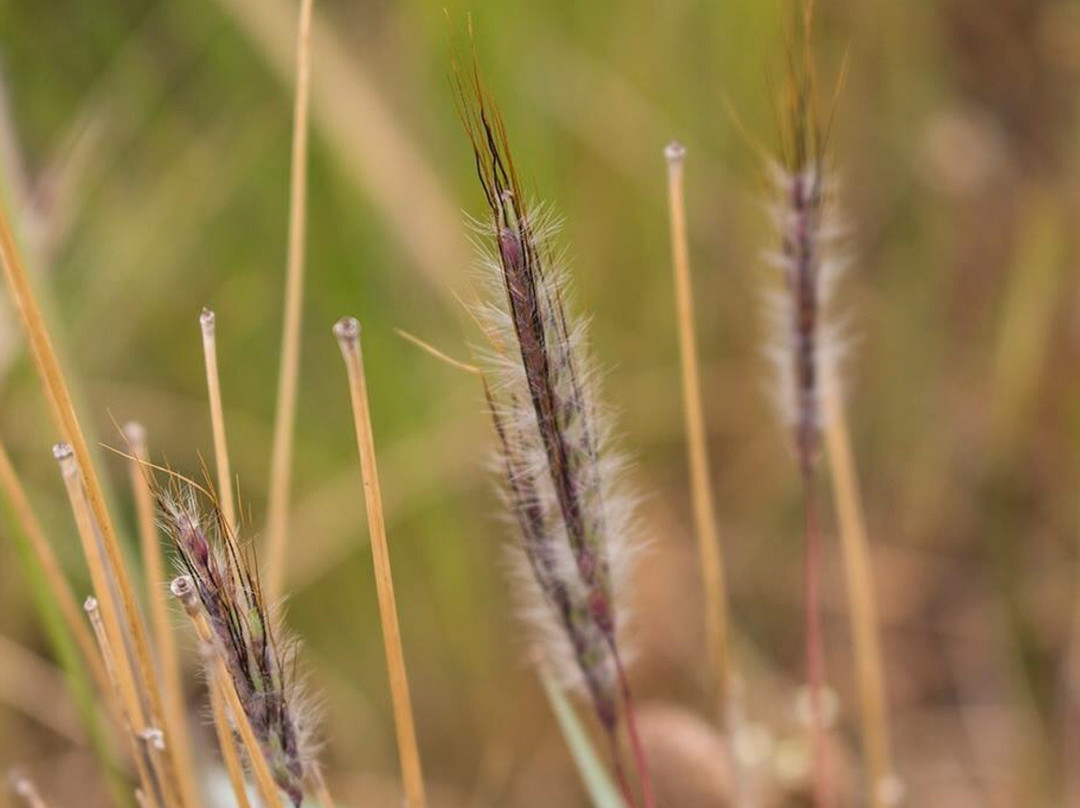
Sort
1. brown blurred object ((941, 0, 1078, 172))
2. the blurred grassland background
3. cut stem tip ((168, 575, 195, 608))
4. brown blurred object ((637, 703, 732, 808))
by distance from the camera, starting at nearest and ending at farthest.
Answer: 1. cut stem tip ((168, 575, 195, 608))
2. brown blurred object ((637, 703, 732, 808))
3. the blurred grassland background
4. brown blurred object ((941, 0, 1078, 172))

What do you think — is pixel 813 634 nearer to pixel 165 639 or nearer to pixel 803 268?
pixel 803 268

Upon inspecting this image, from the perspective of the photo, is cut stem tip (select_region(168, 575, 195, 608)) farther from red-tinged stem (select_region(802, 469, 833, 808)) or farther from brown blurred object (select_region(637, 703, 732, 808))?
brown blurred object (select_region(637, 703, 732, 808))

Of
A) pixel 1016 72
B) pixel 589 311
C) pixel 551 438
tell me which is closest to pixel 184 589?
pixel 551 438

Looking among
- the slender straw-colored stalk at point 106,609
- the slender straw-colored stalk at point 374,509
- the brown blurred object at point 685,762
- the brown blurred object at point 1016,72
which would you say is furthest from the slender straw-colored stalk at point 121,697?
the brown blurred object at point 1016,72

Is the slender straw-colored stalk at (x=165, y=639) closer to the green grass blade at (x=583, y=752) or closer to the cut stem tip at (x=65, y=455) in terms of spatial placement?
the cut stem tip at (x=65, y=455)

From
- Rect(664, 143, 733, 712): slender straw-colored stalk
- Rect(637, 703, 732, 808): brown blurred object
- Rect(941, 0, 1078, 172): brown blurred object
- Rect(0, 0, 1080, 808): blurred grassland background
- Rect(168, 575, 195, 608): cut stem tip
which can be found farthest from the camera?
Rect(941, 0, 1078, 172): brown blurred object

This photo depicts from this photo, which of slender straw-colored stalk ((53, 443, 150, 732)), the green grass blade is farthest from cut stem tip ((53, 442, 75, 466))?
the green grass blade

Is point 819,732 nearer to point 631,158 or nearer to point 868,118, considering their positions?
point 631,158

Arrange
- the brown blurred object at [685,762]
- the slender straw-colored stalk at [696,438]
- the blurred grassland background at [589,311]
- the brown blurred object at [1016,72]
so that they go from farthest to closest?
the brown blurred object at [1016,72], the blurred grassland background at [589,311], the brown blurred object at [685,762], the slender straw-colored stalk at [696,438]
